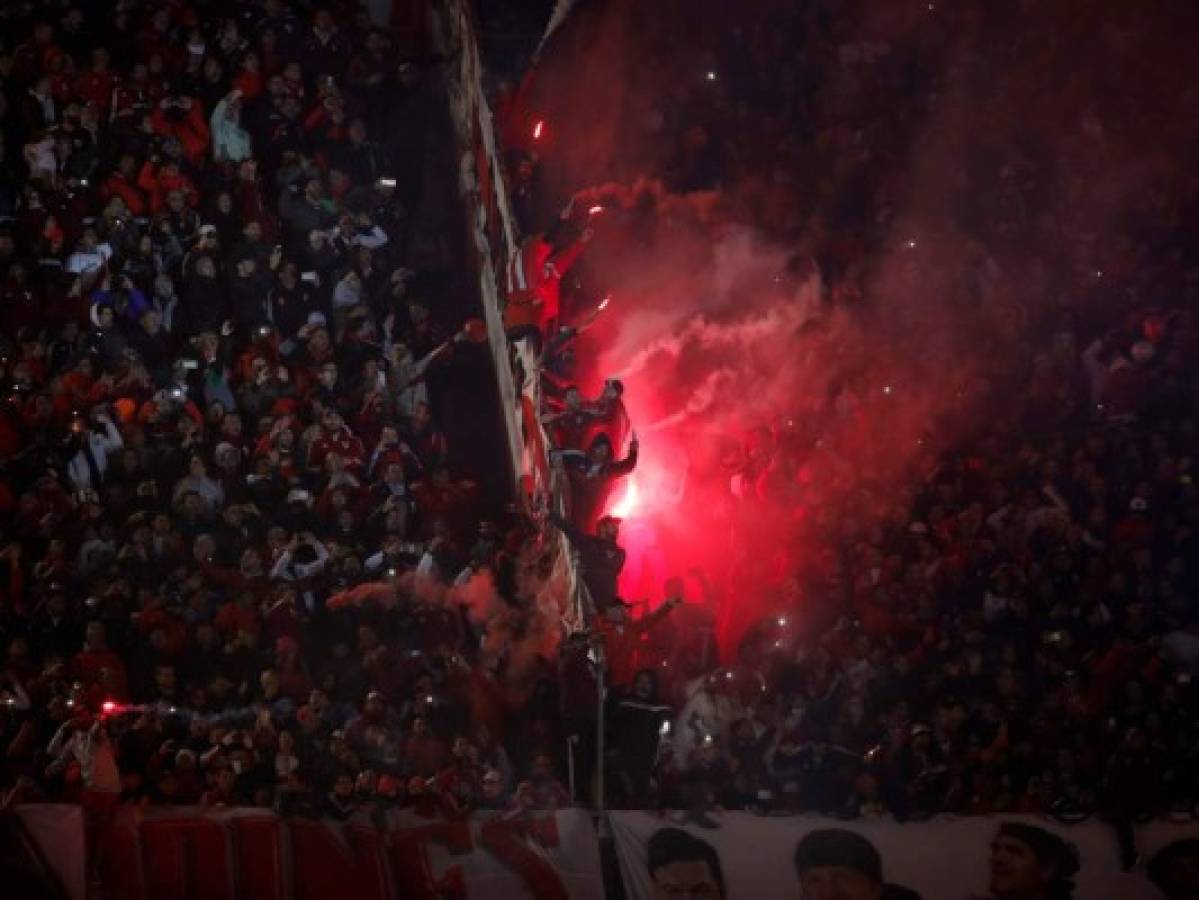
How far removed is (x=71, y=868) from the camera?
736cm

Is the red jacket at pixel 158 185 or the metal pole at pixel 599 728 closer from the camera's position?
the metal pole at pixel 599 728

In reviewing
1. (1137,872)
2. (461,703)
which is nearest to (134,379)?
(461,703)

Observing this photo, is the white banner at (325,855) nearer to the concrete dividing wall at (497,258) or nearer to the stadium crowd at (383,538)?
the stadium crowd at (383,538)

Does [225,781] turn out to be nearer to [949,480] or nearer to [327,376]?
[327,376]

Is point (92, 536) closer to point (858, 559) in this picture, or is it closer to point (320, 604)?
point (320, 604)

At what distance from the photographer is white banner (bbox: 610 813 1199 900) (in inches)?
321

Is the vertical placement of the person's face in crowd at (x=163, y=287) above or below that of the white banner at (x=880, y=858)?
above

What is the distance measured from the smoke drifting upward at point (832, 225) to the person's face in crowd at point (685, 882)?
4.00 m

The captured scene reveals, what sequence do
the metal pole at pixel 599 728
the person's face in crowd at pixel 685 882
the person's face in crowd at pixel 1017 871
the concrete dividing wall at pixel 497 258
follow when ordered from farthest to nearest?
the concrete dividing wall at pixel 497 258, the metal pole at pixel 599 728, the person's face in crowd at pixel 1017 871, the person's face in crowd at pixel 685 882

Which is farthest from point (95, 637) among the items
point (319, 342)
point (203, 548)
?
point (319, 342)

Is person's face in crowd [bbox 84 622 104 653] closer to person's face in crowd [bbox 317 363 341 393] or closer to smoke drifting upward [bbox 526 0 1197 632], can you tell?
person's face in crowd [bbox 317 363 341 393]

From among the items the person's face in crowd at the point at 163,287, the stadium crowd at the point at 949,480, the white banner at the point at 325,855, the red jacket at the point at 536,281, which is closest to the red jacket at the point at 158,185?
the person's face in crowd at the point at 163,287

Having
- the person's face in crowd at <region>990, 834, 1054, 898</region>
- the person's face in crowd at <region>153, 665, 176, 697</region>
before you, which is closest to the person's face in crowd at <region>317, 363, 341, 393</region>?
the person's face in crowd at <region>153, 665, 176, 697</region>

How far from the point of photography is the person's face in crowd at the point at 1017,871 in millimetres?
8367
